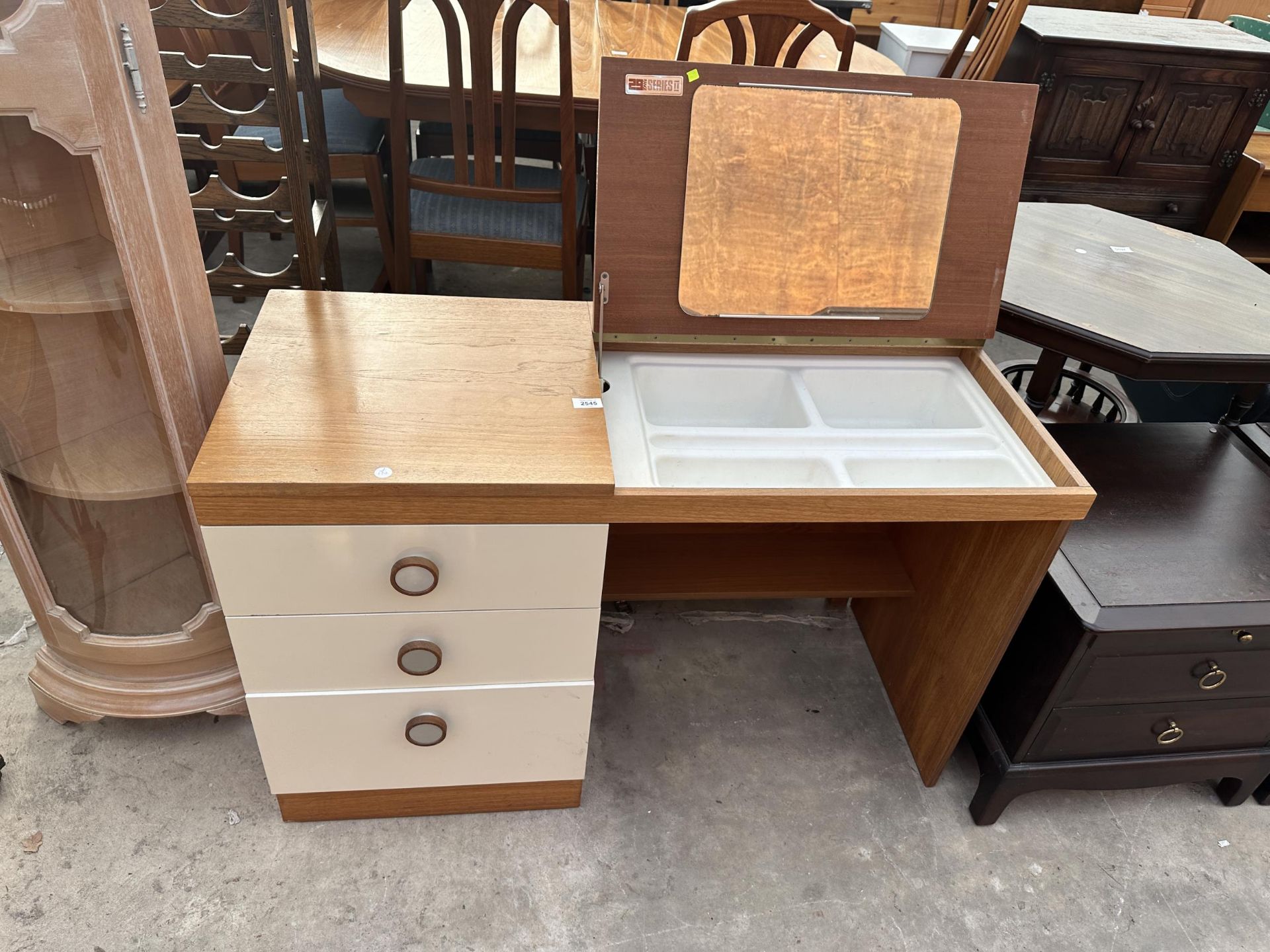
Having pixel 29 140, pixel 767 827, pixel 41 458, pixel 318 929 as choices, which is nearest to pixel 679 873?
pixel 767 827

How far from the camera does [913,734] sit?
1662 millimetres

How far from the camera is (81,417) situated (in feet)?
4.22

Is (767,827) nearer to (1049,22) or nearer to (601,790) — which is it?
(601,790)

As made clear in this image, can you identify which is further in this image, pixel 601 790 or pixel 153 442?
pixel 601 790

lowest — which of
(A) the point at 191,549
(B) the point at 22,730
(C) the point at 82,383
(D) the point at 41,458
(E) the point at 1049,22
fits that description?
(B) the point at 22,730

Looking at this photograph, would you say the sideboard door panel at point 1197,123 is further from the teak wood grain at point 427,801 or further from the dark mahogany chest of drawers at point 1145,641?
A: the teak wood grain at point 427,801

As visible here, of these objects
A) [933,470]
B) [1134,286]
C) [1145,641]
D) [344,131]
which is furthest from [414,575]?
[344,131]

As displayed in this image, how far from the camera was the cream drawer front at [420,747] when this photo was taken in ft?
4.24

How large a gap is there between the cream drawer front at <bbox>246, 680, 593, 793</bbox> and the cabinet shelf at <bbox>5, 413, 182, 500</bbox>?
371 millimetres

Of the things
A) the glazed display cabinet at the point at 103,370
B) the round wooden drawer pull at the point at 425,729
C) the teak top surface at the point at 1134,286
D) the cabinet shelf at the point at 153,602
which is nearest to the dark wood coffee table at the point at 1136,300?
the teak top surface at the point at 1134,286

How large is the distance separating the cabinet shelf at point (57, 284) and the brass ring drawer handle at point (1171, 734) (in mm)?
1734

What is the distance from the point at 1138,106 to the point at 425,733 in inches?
122

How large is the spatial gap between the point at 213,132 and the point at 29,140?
1693 millimetres

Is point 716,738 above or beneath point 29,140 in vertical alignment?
beneath
